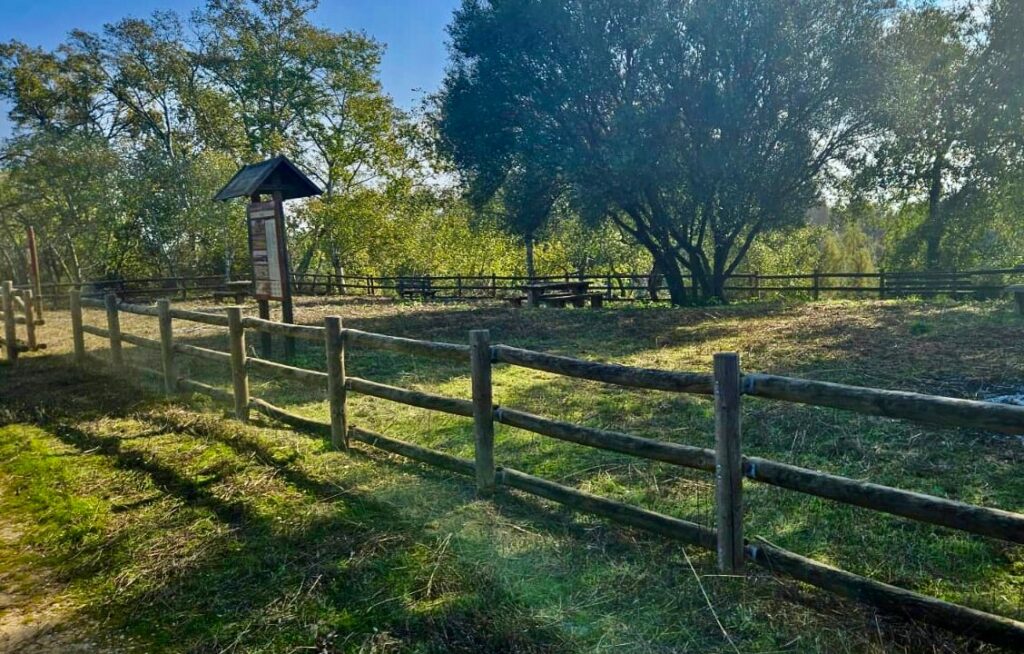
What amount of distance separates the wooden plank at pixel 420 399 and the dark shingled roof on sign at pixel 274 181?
485 cm

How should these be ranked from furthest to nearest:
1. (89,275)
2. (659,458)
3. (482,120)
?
(89,275), (482,120), (659,458)

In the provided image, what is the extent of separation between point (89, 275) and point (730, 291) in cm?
3226

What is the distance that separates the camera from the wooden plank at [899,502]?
97.0 inches

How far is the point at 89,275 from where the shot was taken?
A: 35625 mm

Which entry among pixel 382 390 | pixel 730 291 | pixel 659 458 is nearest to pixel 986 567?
pixel 659 458

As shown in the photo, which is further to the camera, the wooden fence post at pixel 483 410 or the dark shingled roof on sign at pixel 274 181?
the dark shingled roof on sign at pixel 274 181

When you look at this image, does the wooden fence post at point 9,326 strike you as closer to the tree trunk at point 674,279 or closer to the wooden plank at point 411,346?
the wooden plank at point 411,346

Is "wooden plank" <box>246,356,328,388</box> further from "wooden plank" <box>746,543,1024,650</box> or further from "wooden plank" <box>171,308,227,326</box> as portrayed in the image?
"wooden plank" <box>746,543,1024,650</box>

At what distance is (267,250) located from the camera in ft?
30.3

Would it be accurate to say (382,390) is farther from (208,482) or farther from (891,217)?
(891,217)

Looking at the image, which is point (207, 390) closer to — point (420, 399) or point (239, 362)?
point (239, 362)

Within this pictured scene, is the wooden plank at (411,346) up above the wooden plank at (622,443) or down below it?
above

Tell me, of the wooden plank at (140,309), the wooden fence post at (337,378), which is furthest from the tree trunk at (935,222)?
the wooden plank at (140,309)

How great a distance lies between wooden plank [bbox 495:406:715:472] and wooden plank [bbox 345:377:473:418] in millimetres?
289
